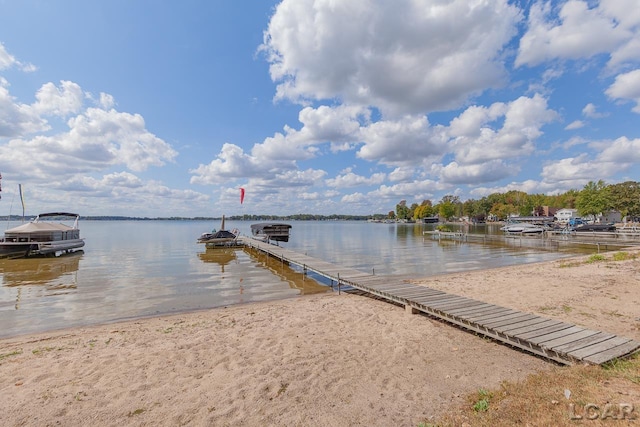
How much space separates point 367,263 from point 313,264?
6.51 m

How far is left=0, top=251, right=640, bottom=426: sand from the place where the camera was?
14.0 feet

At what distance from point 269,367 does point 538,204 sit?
139719mm

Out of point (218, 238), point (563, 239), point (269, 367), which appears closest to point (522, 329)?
point (269, 367)

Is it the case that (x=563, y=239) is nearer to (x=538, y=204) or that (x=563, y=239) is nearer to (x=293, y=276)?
(x=293, y=276)

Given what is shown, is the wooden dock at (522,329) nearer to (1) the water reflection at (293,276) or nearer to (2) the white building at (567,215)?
(1) the water reflection at (293,276)

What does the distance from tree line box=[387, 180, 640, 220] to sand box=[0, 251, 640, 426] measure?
7917cm

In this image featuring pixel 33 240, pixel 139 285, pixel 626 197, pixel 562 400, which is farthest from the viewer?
pixel 626 197

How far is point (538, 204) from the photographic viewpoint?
117 metres

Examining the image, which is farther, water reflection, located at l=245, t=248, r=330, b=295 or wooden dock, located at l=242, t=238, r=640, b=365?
water reflection, located at l=245, t=248, r=330, b=295

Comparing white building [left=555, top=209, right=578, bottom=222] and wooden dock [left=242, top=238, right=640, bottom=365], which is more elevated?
white building [left=555, top=209, right=578, bottom=222]

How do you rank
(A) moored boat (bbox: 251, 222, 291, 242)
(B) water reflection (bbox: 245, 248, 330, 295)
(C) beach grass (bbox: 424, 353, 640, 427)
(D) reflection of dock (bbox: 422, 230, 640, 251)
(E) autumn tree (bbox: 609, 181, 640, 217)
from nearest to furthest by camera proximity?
1. (C) beach grass (bbox: 424, 353, 640, 427)
2. (B) water reflection (bbox: 245, 248, 330, 295)
3. (D) reflection of dock (bbox: 422, 230, 640, 251)
4. (A) moored boat (bbox: 251, 222, 291, 242)
5. (E) autumn tree (bbox: 609, 181, 640, 217)

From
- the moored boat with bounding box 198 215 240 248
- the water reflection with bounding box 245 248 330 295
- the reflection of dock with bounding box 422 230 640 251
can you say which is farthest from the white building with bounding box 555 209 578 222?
the water reflection with bounding box 245 248 330 295

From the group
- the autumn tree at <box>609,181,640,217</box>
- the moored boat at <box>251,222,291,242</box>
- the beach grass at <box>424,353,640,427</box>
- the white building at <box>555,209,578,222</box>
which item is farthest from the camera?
the white building at <box>555,209,578,222</box>

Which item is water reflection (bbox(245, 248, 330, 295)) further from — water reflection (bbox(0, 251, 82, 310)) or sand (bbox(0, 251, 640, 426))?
water reflection (bbox(0, 251, 82, 310))
